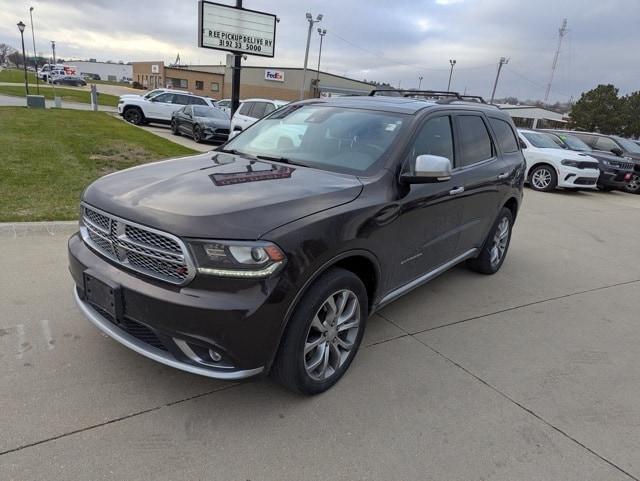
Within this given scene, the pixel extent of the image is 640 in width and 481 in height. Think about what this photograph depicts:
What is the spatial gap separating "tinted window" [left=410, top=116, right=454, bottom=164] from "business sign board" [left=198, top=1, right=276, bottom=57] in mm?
10172

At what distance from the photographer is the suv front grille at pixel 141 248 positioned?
236 cm

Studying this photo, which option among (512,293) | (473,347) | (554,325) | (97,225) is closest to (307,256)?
(97,225)

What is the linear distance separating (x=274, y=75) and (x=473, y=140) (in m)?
60.3

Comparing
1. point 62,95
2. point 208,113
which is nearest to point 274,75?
point 62,95

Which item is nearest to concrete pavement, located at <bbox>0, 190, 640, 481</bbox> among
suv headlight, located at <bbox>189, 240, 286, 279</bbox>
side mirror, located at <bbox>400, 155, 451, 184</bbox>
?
→ suv headlight, located at <bbox>189, 240, 286, 279</bbox>

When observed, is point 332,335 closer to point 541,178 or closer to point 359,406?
point 359,406

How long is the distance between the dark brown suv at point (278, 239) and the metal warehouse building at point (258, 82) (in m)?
56.0

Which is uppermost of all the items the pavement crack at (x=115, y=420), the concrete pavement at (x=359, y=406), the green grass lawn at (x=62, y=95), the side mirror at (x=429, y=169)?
the side mirror at (x=429, y=169)

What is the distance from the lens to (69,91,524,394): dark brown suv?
233cm

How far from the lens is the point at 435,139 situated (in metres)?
3.81

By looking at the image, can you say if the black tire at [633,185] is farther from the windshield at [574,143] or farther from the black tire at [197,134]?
the black tire at [197,134]

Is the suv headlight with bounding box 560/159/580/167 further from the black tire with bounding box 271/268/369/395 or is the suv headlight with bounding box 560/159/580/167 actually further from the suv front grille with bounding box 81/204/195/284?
the suv front grille with bounding box 81/204/195/284

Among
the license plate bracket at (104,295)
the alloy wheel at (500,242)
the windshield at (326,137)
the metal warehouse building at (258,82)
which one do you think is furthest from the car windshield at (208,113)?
the metal warehouse building at (258,82)

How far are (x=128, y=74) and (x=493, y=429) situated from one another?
134603 millimetres
